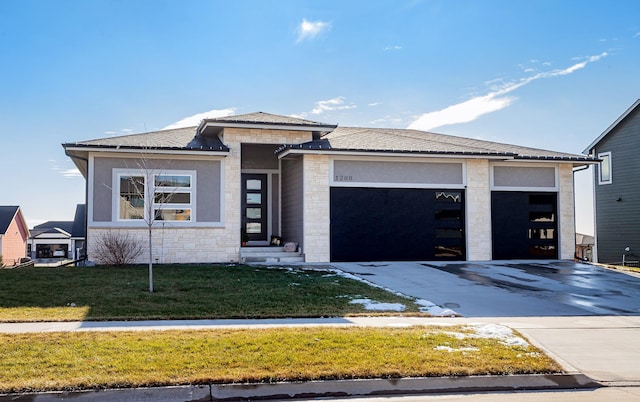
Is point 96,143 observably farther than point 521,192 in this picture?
No

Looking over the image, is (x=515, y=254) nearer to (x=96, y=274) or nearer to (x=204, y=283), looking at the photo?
(x=204, y=283)

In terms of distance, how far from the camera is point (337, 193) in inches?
709

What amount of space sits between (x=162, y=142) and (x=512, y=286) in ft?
→ 36.4

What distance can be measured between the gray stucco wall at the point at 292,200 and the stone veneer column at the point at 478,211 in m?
5.65

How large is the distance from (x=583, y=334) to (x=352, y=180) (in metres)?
10.3

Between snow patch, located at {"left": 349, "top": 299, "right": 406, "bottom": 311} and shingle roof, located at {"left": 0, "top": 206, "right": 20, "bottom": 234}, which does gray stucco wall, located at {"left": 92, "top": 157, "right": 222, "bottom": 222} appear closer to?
snow patch, located at {"left": 349, "top": 299, "right": 406, "bottom": 311}

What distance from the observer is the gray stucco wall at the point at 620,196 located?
2453 centimetres

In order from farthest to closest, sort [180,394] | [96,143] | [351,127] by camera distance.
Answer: [351,127]
[96,143]
[180,394]

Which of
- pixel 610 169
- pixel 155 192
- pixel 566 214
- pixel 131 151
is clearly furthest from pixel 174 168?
pixel 610 169

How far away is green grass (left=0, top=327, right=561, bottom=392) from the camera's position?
6062 millimetres

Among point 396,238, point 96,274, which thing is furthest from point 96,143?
point 396,238

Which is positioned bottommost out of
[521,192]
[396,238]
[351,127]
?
[396,238]

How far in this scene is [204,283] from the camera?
12.9 m

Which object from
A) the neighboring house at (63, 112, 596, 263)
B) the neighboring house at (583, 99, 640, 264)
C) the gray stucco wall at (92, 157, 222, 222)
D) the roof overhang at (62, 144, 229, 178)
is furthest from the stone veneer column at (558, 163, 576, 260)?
the gray stucco wall at (92, 157, 222, 222)
